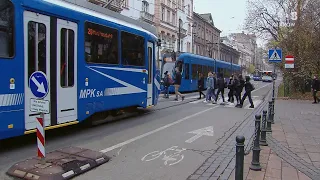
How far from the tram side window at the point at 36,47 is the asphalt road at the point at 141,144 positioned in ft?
5.94

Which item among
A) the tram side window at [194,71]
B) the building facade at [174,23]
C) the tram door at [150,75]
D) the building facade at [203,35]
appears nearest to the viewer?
the tram door at [150,75]

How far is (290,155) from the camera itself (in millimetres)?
6988

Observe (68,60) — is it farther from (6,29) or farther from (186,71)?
(186,71)

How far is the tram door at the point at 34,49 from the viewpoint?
6750 mm

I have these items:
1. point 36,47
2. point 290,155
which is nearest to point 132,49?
point 36,47

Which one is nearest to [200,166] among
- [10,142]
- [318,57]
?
[10,142]

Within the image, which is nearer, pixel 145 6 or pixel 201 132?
pixel 201 132

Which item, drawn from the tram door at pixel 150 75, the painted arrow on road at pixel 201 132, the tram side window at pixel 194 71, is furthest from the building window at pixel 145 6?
the painted arrow on road at pixel 201 132

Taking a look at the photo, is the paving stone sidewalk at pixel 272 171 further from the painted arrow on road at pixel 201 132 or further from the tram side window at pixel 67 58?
the tram side window at pixel 67 58

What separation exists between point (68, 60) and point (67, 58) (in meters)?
0.07

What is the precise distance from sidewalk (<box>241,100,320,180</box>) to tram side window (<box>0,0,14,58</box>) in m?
4.89

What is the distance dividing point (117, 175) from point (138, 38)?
6.67 metres

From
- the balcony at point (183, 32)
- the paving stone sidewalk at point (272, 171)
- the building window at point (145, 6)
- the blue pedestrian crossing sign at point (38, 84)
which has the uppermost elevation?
the building window at point (145, 6)

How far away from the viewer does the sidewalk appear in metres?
5.60
